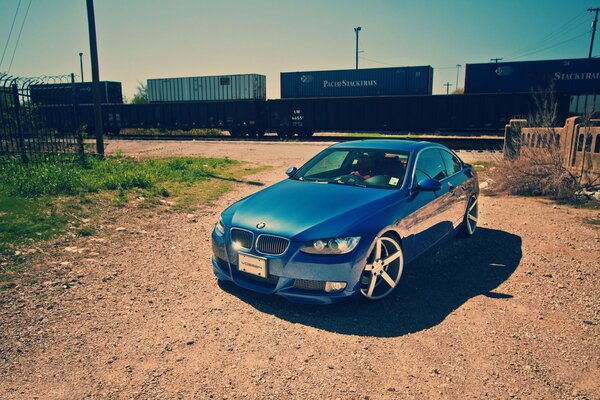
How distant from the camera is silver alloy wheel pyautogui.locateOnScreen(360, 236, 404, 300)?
3.89m

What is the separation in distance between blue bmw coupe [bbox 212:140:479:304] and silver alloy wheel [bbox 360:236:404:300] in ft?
0.03

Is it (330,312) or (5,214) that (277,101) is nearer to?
(5,214)

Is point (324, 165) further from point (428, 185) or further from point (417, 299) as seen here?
point (417, 299)

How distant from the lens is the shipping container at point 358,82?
28.1 metres

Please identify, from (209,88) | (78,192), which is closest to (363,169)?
(78,192)

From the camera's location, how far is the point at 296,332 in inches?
139

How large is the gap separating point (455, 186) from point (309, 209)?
8.23ft

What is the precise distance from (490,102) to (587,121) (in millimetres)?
16908

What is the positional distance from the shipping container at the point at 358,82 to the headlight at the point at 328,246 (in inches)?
1057

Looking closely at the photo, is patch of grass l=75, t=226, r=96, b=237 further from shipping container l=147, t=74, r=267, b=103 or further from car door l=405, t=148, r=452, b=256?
shipping container l=147, t=74, r=267, b=103

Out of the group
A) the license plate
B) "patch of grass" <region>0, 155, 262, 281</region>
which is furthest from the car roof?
"patch of grass" <region>0, 155, 262, 281</region>

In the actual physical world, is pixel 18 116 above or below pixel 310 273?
above

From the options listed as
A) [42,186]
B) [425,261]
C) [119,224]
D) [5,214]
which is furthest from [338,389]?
[42,186]

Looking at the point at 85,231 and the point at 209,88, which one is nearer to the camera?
the point at 85,231
